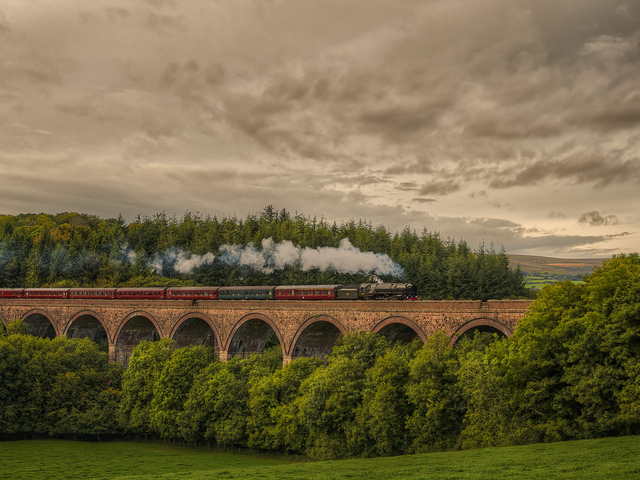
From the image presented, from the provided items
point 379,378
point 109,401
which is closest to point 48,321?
point 109,401

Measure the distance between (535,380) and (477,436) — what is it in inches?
160

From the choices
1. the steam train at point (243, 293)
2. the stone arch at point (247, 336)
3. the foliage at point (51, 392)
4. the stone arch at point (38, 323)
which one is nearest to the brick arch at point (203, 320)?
the stone arch at point (247, 336)

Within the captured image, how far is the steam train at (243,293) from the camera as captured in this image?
135ft

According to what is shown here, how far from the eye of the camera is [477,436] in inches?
1061

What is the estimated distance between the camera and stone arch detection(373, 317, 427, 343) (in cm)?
3662

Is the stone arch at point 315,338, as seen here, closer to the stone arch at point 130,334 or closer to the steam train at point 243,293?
the steam train at point 243,293

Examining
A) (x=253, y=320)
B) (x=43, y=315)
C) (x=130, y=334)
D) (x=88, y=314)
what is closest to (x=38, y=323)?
(x=43, y=315)

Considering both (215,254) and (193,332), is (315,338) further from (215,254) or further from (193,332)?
(215,254)

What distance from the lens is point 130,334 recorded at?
190 ft

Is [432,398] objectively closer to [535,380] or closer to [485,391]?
[485,391]

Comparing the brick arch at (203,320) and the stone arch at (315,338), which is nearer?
the stone arch at (315,338)

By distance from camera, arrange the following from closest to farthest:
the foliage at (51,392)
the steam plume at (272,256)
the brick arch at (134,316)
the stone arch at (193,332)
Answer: the foliage at (51,392), the stone arch at (193,332), the brick arch at (134,316), the steam plume at (272,256)

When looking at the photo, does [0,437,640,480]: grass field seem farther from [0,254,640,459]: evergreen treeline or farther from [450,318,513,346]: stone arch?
[450,318,513,346]: stone arch


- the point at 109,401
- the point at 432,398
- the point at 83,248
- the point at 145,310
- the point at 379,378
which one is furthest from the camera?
the point at 83,248
